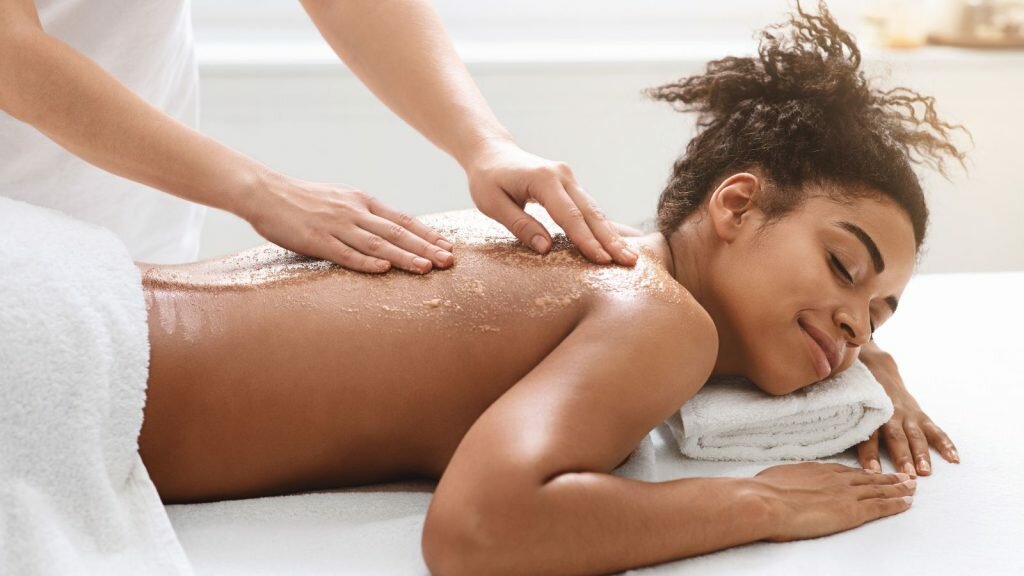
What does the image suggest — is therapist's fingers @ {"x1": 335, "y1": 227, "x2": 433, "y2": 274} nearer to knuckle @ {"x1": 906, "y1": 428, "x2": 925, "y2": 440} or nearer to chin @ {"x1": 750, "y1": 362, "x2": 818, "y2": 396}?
chin @ {"x1": 750, "y1": 362, "x2": 818, "y2": 396}

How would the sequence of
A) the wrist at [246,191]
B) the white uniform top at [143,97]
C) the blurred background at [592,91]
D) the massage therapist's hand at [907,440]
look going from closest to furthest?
the wrist at [246,191] < the massage therapist's hand at [907,440] < the white uniform top at [143,97] < the blurred background at [592,91]

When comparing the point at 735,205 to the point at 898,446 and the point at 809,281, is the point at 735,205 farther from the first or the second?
the point at 898,446

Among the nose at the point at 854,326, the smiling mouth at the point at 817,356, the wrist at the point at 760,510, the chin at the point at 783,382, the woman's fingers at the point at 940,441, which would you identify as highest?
the nose at the point at 854,326

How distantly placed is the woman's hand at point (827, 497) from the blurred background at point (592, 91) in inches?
48.9

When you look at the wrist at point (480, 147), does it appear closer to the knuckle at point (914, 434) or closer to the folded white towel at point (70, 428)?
the folded white towel at point (70, 428)

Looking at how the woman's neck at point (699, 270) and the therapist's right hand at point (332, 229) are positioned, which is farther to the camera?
→ the woman's neck at point (699, 270)

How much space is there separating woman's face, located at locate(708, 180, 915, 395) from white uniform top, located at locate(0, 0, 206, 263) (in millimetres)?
834

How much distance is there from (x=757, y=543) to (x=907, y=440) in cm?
34

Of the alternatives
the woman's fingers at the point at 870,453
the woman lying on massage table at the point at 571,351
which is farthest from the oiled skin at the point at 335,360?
the woman's fingers at the point at 870,453

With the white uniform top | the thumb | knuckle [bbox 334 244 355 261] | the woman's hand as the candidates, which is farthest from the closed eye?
the white uniform top

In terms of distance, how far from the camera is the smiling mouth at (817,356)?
1.27 metres

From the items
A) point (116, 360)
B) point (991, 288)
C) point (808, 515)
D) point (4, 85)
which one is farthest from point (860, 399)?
point (4, 85)

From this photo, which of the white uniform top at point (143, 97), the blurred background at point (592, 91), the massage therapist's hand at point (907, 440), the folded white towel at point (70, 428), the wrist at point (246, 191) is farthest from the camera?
the blurred background at point (592, 91)

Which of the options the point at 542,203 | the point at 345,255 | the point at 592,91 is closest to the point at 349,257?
the point at 345,255
